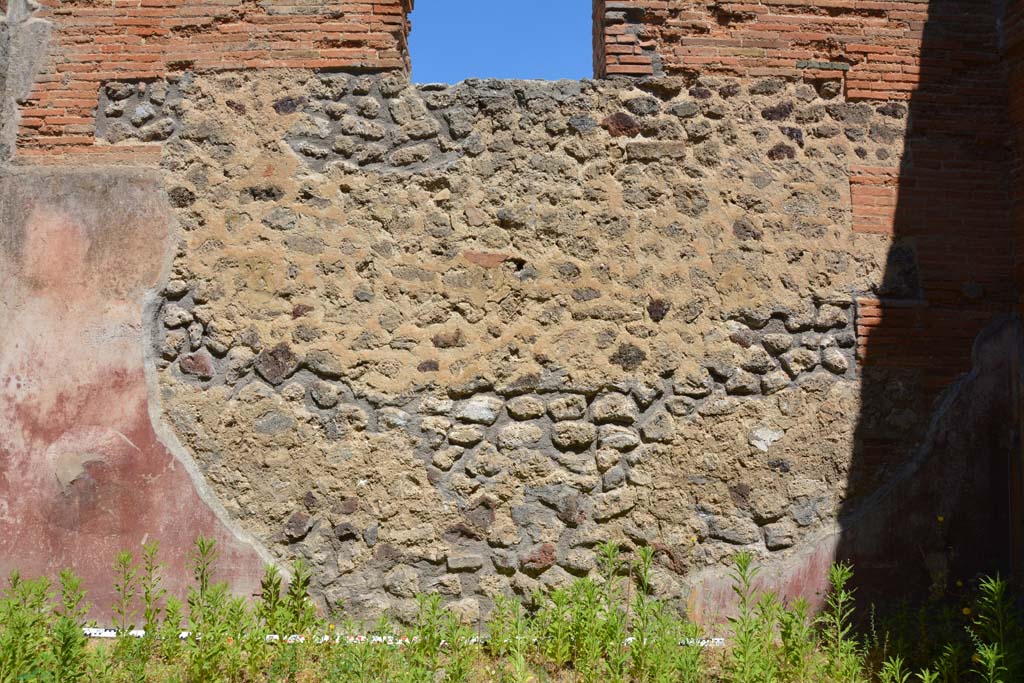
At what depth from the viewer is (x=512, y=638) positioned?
400 cm

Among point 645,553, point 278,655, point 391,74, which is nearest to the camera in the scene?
point 278,655

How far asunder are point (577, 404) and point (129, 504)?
2215mm

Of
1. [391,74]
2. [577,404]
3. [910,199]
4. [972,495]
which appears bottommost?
[972,495]

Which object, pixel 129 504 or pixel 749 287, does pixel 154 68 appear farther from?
pixel 749 287

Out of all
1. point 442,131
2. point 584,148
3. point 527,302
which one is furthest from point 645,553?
point 442,131

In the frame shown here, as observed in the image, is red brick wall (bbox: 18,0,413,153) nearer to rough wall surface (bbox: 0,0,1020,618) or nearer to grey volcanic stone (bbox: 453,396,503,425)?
rough wall surface (bbox: 0,0,1020,618)

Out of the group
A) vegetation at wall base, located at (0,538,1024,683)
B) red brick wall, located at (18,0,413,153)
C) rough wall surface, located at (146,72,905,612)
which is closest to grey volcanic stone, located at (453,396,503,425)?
rough wall surface, located at (146,72,905,612)

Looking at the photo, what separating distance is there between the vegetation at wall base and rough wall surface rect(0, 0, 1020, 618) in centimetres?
15

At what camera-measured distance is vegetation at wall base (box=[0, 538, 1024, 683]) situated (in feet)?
12.1

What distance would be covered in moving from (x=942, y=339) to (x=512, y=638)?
8.58 feet

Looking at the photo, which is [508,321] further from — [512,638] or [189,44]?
[189,44]

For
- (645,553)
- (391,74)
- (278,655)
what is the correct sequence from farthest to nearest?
(391,74) → (645,553) → (278,655)

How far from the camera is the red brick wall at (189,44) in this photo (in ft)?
15.3

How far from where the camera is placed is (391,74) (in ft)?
15.3
